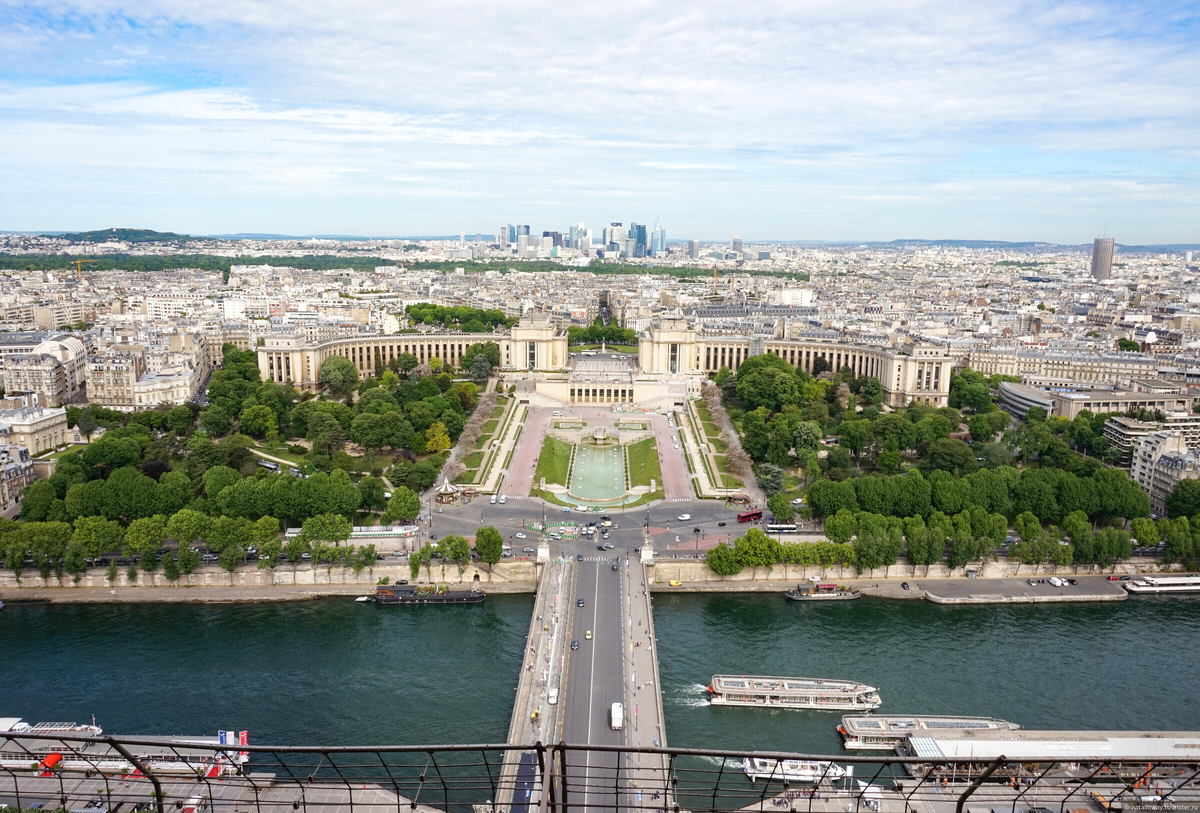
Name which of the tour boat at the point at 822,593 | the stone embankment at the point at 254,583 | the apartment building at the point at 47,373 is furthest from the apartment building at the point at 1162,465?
the apartment building at the point at 47,373

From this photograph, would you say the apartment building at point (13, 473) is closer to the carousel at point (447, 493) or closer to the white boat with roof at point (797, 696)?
the carousel at point (447, 493)

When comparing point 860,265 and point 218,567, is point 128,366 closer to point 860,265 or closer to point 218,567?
point 218,567

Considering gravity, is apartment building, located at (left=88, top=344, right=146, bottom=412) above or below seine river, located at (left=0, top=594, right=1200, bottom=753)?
above

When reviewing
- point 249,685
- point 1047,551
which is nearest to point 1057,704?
point 1047,551

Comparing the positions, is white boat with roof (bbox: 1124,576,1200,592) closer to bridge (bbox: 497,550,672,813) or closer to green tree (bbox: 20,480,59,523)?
bridge (bbox: 497,550,672,813)

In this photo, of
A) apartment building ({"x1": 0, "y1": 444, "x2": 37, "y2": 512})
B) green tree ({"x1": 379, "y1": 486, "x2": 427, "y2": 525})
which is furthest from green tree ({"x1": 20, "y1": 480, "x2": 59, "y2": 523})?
green tree ({"x1": 379, "y1": 486, "x2": 427, "y2": 525})

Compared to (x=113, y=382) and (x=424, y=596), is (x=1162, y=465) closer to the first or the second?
(x=424, y=596)
